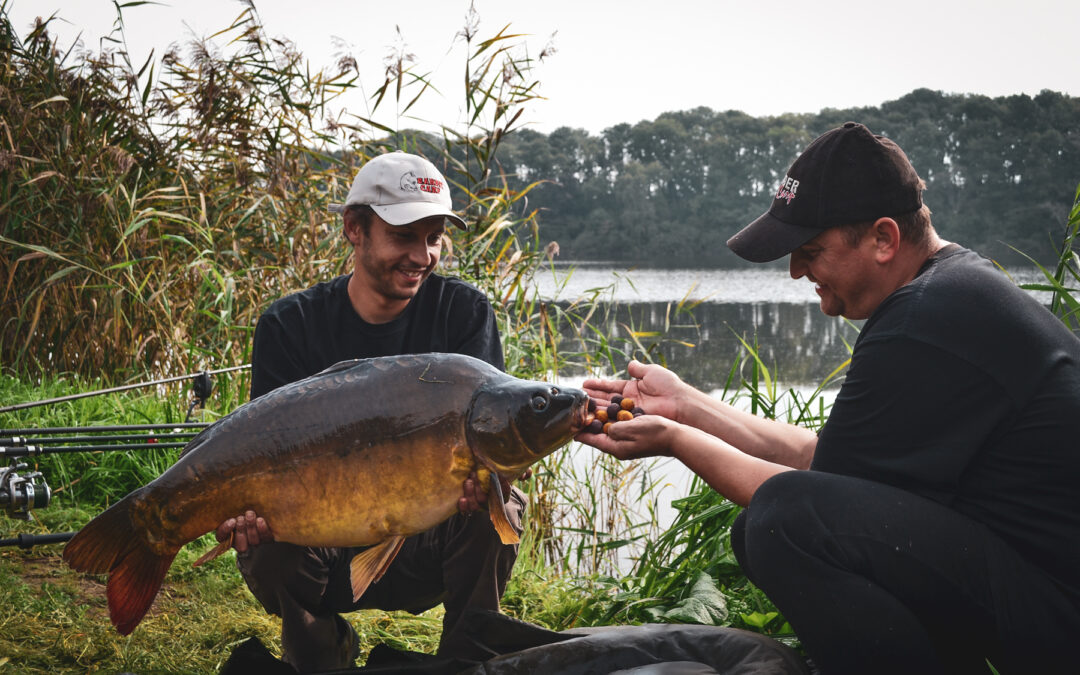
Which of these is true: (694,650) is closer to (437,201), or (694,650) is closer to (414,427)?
(414,427)

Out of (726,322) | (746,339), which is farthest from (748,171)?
(726,322)

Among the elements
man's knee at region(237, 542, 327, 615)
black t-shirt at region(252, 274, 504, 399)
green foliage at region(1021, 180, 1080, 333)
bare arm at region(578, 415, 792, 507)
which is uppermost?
green foliage at region(1021, 180, 1080, 333)

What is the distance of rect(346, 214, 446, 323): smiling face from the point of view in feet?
8.34

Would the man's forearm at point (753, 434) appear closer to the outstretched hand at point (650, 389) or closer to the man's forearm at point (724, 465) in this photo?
the outstretched hand at point (650, 389)

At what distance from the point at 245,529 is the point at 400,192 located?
3.38 feet

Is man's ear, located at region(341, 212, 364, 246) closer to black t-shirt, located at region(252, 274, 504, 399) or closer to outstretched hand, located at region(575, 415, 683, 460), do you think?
black t-shirt, located at region(252, 274, 504, 399)

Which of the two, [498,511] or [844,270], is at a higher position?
[844,270]

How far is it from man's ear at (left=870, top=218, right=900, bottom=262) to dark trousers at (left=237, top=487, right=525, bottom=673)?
1080 mm

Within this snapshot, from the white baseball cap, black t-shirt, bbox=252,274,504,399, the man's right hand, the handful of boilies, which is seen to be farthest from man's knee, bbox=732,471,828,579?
the white baseball cap

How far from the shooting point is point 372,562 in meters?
2.01

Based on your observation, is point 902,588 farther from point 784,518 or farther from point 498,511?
point 498,511

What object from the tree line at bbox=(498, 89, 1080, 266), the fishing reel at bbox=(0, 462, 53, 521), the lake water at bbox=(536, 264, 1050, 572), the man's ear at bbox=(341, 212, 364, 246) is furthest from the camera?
the tree line at bbox=(498, 89, 1080, 266)

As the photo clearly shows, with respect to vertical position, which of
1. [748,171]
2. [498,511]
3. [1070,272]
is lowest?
[498,511]

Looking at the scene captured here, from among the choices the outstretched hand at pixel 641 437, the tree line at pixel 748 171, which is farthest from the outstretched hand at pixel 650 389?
the tree line at pixel 748 171
